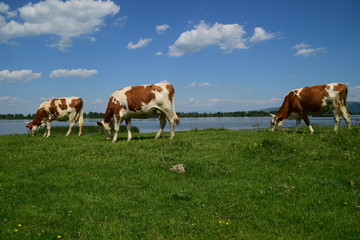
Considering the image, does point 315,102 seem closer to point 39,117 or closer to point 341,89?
point 341,89

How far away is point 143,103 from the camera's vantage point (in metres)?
18.1

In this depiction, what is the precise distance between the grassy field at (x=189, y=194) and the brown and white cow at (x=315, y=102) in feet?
24.7

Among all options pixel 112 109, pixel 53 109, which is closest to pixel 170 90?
pixel 112 109

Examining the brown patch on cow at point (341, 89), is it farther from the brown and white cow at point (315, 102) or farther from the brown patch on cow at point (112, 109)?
the brown patch on cow at point (112, 109)

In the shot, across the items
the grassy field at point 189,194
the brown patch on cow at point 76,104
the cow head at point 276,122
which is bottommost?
the grassy field at point 189,194

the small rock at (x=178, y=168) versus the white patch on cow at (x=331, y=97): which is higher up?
the white patch on cow at (x=331, y=97)

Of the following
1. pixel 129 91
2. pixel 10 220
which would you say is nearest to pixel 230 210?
pixel 10 220

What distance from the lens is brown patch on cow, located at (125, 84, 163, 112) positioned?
18.0 meters

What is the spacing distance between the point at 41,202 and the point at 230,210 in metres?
4.62

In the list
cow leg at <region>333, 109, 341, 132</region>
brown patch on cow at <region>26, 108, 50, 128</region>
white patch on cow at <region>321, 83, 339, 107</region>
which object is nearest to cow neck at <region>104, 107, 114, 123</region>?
brown patch on cow at <region>26, 108, 50, 128</region>

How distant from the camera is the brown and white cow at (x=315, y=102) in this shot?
19.1 m

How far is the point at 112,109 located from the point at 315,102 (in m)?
13.5

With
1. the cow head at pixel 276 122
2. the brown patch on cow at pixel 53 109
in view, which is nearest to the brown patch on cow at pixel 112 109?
the brown patch on cow at pixel 53 109

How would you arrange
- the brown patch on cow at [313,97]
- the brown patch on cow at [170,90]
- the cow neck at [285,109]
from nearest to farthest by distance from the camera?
the brown patch on cow at [170,90]
the brown patch on cow at [313,97]
the cow neck at [285,109]
